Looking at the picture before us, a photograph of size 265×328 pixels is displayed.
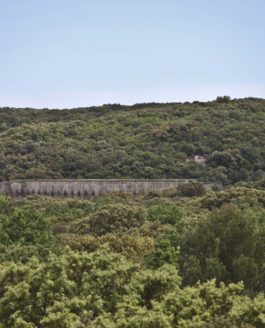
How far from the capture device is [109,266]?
41062 millimetres

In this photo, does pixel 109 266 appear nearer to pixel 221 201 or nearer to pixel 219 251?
pixel 219 251

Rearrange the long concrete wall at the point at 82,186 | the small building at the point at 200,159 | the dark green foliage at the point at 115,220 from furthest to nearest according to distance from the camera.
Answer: the small building at the point at 200,159 < the long concrete wall at the point at 82,186 < the dark green foliage at the point at 115,220

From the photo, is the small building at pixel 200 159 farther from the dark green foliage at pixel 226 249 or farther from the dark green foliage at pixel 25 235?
the dark green foliage at pixel 226 249

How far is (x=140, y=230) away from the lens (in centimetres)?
6450

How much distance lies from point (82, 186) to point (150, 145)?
21.5m

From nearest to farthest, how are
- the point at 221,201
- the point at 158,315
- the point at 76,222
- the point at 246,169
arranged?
the point at 158,315 < the point at 76,222 < the point at 221,201 < the point at 246,169

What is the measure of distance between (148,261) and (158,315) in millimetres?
16377

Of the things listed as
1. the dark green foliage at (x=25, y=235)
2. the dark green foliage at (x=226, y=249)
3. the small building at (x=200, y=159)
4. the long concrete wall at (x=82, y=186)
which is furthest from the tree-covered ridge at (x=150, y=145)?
the dark green foliage at (x=226, y=249)

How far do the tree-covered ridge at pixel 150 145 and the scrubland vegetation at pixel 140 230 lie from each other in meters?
0.18

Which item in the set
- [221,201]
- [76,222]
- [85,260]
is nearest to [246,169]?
[221,201]

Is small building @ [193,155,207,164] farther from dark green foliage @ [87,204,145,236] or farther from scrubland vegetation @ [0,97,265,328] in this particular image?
dark green foliage @ [87,204,145,236]

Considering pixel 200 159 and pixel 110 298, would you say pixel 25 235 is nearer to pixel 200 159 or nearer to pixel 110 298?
pixel 110 298

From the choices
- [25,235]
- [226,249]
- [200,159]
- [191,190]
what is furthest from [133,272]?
[200,159]

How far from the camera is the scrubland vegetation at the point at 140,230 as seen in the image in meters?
37.1
